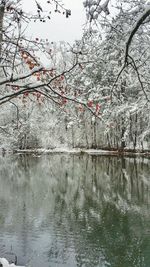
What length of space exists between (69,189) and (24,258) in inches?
421

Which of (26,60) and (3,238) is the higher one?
(26,60)

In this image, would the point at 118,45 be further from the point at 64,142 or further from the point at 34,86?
the point at 64,142

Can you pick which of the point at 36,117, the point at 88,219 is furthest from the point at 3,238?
the point at 36,117

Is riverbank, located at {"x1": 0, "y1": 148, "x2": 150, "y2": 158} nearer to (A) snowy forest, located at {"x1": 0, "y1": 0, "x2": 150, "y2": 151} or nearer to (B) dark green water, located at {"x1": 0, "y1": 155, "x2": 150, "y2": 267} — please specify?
(A) snowy forest, located at {"x1": 0, "y1": 0, "x2": 150, "y2": 151}

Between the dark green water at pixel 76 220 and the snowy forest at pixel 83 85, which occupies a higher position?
the snowy forest at pixel 83 85

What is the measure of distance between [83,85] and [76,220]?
33790 mm

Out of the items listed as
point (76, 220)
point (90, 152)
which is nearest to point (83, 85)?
point (90, 152)

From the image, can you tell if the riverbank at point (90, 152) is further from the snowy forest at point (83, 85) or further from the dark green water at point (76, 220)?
the dark green water at point (76, 220)

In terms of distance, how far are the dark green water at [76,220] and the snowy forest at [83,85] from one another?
10.6 feet

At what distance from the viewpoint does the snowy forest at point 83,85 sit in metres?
5.30

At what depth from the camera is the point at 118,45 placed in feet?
16.8

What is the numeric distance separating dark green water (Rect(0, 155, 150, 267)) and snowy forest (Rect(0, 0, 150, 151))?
3228mm

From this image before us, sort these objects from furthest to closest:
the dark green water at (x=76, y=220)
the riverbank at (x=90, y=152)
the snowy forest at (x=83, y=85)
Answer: the riverbank at (x=90, y=152)
the dark green water at (x=76, y=220)
the snowy forest at (x=83, y=85)

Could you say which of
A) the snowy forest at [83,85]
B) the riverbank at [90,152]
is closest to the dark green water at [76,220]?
the snowy forest at [83,85]
